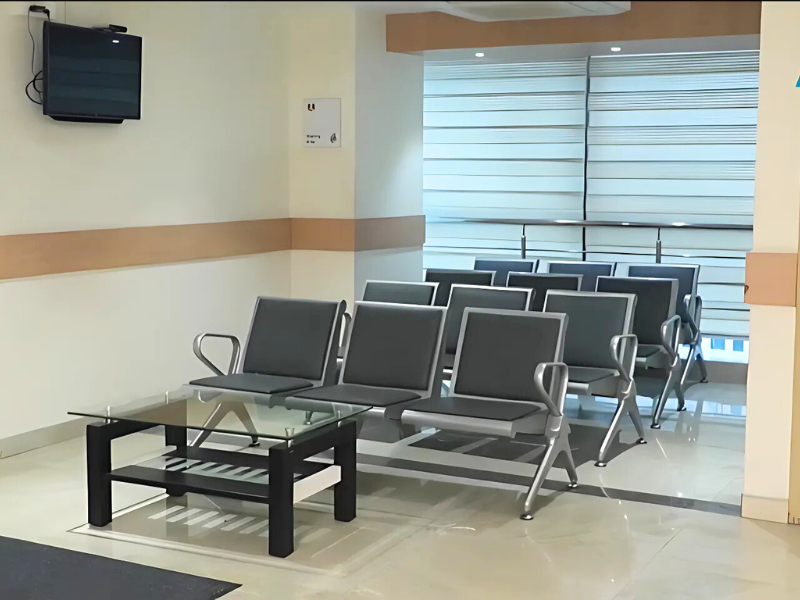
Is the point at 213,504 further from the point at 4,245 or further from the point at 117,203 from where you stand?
the point at 117,203

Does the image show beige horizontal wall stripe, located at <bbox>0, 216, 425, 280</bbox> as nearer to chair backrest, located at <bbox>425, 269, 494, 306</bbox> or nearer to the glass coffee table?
chair backrest, located at <bbox>425, 269, 494, 306</bbox>

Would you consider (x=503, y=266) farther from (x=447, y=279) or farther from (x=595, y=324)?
(x=595, y=324)

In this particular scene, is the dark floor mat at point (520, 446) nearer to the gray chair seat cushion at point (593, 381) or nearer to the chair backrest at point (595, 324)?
the gray chair seat cushion at point (593, 381)

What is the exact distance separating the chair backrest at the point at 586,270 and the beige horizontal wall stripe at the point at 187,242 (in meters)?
1.34

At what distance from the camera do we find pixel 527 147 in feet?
30.1

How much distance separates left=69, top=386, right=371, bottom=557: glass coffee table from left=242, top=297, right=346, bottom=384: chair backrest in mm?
911

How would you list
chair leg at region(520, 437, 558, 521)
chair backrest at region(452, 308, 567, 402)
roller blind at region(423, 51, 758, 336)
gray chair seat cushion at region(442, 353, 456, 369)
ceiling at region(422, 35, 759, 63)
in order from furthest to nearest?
roller blind at region(423, 51, 758, 336) < ceiling at region(422, 35, 759, 63) < gray chair seat cushion at region(442, 353, 456, 369) < chair backrest at region(452, 308, 567, 402) < chair leg at region(520, 437, 558, 521)

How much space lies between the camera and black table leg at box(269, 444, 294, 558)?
3914 millimetres

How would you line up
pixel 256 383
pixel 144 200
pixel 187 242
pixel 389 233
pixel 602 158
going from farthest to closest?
pixel 602 158
pixel 389 233
pixel 187 242
pixel 144 200
pixel 256 383

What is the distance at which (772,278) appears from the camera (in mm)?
4270

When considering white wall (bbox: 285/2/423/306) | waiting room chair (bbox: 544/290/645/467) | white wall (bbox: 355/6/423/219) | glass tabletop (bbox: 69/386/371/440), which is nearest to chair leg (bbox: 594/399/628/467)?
waiting room chair (bbox: 544/290/645/467)

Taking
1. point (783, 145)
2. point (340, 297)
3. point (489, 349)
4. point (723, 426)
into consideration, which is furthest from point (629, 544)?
point (340, 297)

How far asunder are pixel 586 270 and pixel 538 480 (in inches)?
134

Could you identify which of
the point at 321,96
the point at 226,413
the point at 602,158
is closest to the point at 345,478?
the point at 226,413
